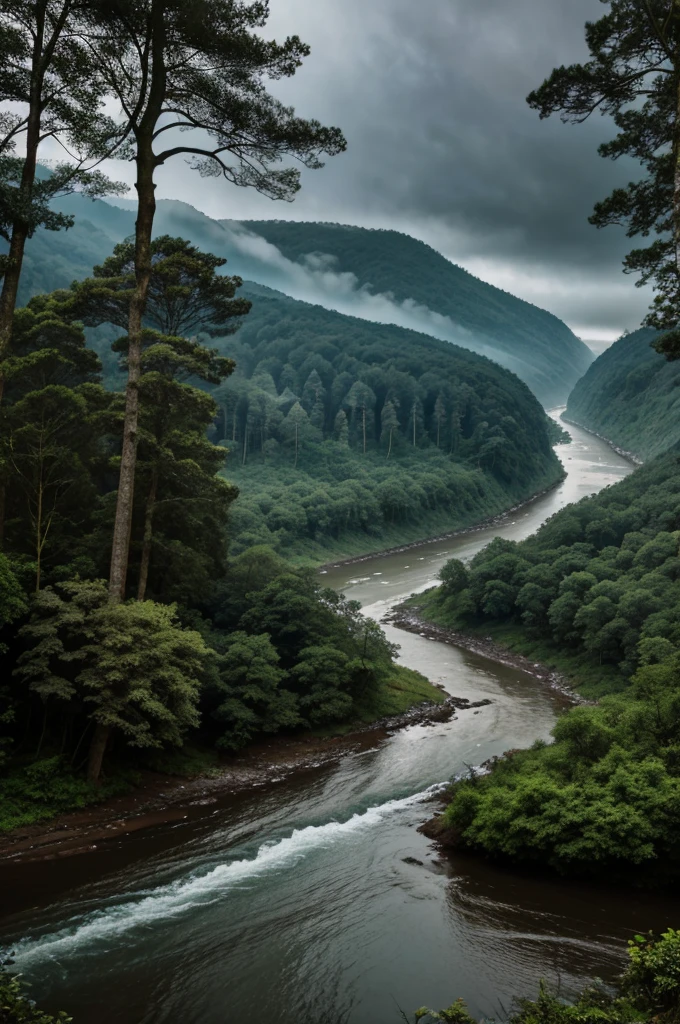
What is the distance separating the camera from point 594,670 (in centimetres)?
4147

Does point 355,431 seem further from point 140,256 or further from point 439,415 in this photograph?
point 140,256

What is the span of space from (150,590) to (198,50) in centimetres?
1857

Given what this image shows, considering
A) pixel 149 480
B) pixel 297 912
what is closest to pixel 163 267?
pixel 149 480

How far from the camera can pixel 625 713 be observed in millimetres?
20656

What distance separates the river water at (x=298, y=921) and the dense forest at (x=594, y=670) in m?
1.04

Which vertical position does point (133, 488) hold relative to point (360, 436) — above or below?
below

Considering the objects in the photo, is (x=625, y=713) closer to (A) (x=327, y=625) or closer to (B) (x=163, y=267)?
(A) (x=327, y=625)

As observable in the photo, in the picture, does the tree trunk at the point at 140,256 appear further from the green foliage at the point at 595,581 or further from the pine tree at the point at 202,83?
the green foliage at the point at 595,581

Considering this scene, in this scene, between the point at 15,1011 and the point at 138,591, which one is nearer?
the point at 15,1011

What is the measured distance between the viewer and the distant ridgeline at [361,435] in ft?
286

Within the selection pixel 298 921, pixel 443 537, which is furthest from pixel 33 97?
pixel 443 537

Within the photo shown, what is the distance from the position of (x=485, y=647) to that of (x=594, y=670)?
10.7 m

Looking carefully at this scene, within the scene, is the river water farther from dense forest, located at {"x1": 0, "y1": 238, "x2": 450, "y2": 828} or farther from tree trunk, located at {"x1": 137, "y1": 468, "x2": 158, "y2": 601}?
tree trunk, located at {"x1": 137, "y1": 468, "x2": 158, "y2": 601}

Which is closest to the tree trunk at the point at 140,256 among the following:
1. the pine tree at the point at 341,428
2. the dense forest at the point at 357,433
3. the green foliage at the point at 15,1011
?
the green foliage at the point at 15,1011
